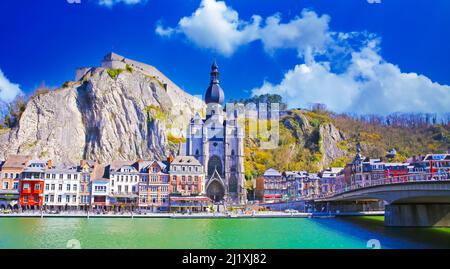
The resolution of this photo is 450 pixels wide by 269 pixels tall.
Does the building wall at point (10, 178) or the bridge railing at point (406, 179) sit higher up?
the building wall at point (10, 178)

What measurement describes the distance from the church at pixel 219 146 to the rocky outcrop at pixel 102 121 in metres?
7.72

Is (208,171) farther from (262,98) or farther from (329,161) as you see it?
(262,98)

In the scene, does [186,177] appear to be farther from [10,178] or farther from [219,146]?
[10,178]

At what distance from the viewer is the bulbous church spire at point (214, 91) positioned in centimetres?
7906

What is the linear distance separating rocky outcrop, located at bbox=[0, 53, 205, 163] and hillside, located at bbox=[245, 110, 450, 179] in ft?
66.6

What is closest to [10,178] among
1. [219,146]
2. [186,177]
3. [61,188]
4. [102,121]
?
[61,188]

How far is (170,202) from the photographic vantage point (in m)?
59.7

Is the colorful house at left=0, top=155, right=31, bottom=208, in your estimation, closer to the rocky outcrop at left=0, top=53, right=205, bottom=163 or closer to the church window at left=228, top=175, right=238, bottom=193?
Answer: the rocky outcrop at left=0, top=53, right=205, bottom=163

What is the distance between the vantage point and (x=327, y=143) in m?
101

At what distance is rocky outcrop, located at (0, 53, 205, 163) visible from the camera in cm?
7150

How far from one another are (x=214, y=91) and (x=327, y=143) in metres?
34.9

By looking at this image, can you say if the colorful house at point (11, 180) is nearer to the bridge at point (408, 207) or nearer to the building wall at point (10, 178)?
the building wall at point (10, 178)

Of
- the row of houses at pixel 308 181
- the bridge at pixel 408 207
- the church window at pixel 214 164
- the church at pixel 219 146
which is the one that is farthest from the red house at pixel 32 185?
the bridge at pixel 408 207
